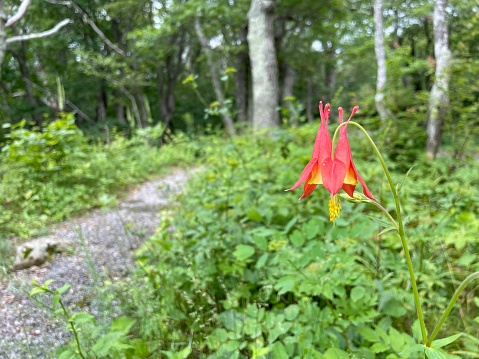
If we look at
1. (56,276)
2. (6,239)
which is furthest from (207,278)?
(6,239)

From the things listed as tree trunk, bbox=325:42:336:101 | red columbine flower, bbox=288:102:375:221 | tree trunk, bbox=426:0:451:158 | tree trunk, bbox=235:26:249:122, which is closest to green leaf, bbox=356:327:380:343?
red columbine flower, bbox=288:102:375:221

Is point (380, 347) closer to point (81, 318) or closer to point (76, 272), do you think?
point (81, 318)

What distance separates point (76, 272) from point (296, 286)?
5.84 feet

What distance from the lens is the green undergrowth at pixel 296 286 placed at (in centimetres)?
135

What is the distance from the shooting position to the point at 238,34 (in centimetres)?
1248

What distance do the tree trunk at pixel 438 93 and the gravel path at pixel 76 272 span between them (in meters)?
3.49

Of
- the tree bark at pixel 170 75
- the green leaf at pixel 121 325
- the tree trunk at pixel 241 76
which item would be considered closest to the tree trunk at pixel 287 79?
the tree trunk at pixel 241 76

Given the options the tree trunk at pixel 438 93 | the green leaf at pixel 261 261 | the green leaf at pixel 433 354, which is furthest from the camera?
the tree trunk at pixel 438 93

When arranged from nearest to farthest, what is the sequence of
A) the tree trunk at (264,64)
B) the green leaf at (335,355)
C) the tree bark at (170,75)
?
1. the green leaf at (335,355)
2. the tree trunk at (264,64)
3. the tree bark at (170,75)

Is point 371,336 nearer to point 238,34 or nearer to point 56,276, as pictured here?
point 56,276

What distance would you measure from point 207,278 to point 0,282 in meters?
1.61

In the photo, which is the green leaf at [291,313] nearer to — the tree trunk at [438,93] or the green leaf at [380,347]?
the green leaf at [380,347]

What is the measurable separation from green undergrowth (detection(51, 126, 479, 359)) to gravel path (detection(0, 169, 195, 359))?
317mm

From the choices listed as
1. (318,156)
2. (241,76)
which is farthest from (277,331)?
(241,76)
